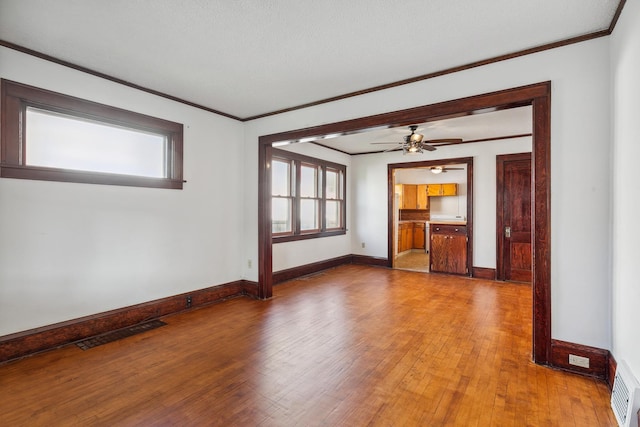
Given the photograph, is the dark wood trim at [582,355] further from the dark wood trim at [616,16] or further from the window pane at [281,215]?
the window pane at [281,215]

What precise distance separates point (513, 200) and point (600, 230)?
358 centimetres

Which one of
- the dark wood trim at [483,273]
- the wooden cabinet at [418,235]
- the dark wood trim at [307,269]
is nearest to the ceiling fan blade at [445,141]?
the dark wood trim at [483,273]

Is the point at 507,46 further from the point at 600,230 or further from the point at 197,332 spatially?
the point at 197,332

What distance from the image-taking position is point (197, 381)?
2355mm

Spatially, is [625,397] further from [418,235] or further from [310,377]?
[418,235]

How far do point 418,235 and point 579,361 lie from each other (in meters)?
7.74

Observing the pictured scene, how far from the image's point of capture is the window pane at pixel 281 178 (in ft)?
18.6

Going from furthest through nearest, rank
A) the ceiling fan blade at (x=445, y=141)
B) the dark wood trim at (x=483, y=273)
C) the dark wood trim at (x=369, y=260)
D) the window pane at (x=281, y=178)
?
the dark wood trim at (x=369, y=260), the dark wood trim at (x=483, y=273), the window pane at (x=281, y=178), the ceiling fan blade at (x=445, y=141)

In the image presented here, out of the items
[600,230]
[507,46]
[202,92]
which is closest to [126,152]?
[202,92]

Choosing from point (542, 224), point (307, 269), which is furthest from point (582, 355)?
point (307, 269)

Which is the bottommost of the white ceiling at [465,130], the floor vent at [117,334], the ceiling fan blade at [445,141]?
the floor vent at [117,334]

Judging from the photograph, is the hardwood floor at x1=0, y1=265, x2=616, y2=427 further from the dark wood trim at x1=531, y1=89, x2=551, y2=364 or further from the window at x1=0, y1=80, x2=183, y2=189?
the window at x1=0, y1=80, x2=183, y2=189

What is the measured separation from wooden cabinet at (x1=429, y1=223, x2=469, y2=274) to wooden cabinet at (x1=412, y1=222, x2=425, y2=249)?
3558 millimetres

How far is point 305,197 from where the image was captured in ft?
20.6
